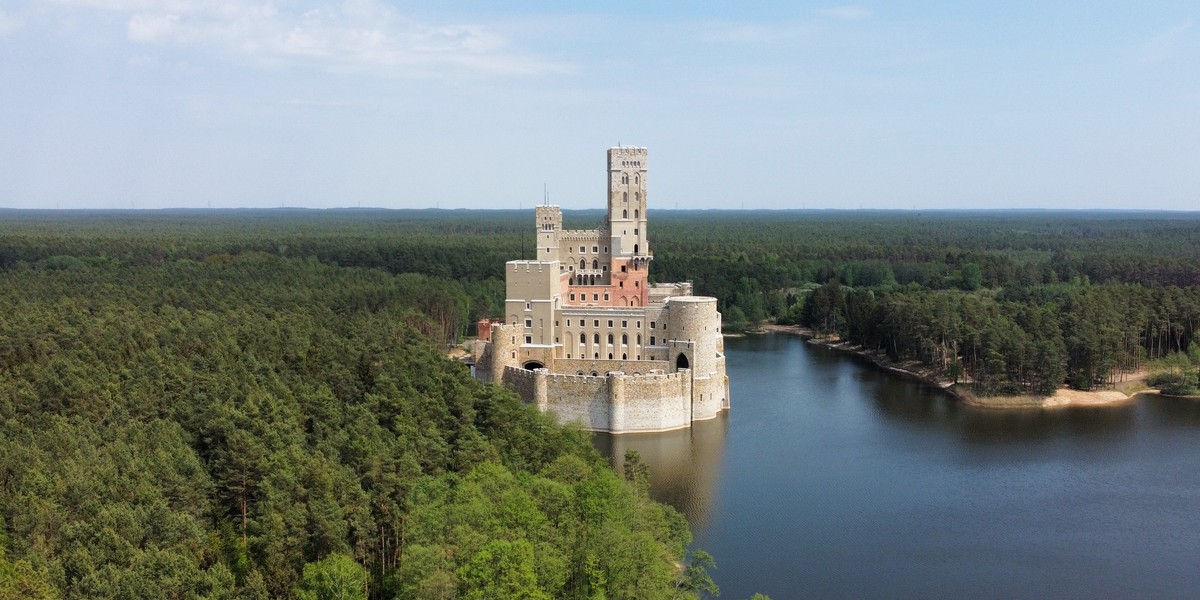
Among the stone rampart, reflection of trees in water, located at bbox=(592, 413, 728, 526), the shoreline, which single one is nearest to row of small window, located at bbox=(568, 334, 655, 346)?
the stone rampart

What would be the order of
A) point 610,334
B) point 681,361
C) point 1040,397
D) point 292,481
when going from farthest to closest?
point 1040,397, point 610,334, point 681,361, point 292,481

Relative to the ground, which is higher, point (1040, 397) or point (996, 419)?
point (1040, 397)

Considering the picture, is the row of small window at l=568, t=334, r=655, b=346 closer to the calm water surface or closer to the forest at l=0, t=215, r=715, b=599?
the calm water surface

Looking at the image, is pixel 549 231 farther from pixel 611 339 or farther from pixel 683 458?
pixel 683 458

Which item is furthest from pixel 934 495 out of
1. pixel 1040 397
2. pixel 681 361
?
pixel 1040 397

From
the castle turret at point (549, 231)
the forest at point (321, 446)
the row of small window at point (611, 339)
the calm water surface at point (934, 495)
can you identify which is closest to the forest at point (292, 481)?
the forest at point (321, 446)

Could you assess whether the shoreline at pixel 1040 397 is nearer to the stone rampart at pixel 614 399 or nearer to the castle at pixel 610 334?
the castle at pixel 610 334
